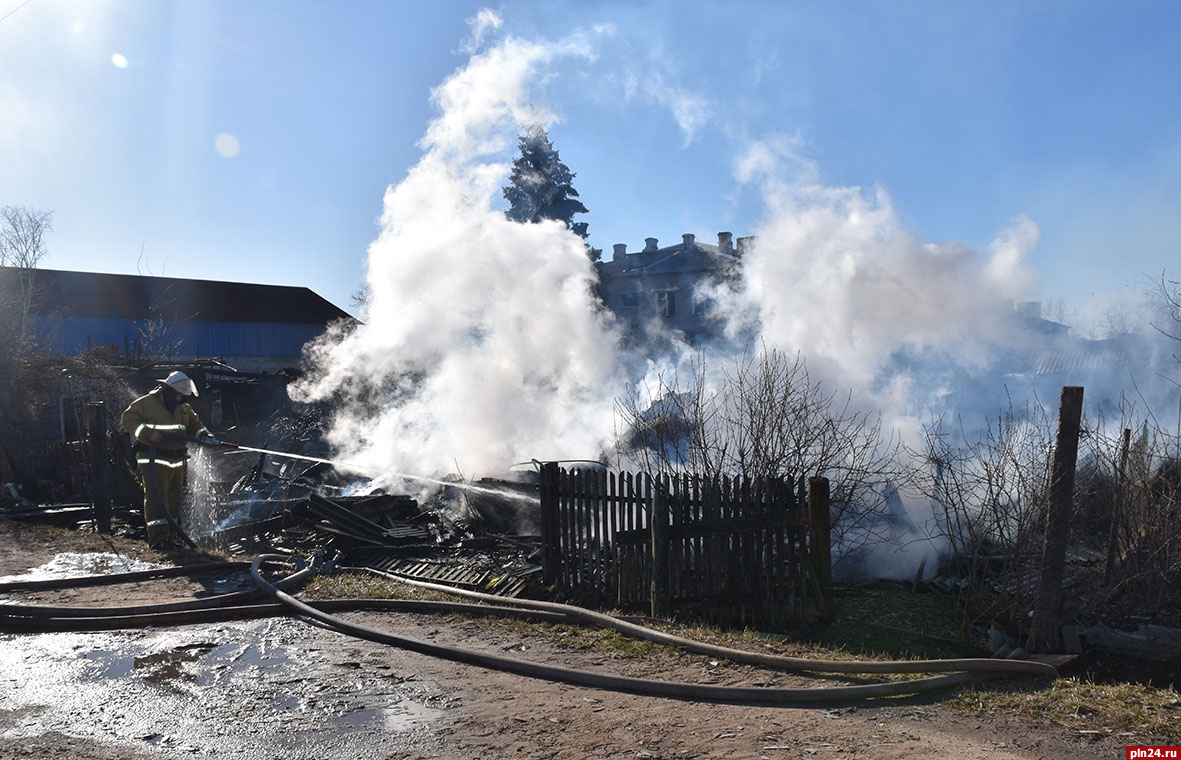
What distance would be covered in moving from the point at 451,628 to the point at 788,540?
3.30 m

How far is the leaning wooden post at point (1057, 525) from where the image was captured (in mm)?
6355

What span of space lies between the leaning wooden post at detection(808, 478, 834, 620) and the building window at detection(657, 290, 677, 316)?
28.5 m

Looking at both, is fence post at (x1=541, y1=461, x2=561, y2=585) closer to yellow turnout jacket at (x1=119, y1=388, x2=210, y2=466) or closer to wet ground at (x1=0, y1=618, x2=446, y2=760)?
wet ground at (x1=0, y1=618, x2=446, y2=760)

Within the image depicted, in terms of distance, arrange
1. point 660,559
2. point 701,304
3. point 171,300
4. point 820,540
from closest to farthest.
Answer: point 660,559 → point 820,540 → point 701,304 → point 171,300

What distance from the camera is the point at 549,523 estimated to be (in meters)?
7.90

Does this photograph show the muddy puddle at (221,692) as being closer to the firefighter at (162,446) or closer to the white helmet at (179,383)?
the firefighter at (162,446)

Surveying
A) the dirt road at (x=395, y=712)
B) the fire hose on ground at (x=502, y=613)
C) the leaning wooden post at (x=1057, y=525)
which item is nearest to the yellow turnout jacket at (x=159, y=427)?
the fire hose on ground at (x=502, y=613)

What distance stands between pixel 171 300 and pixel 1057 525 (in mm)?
44061


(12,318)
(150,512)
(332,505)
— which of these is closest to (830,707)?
(332,505)

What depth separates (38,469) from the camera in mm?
16141

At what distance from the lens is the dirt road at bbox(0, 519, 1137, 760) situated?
3.84 m

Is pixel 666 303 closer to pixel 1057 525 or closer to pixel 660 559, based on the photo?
pixel 660 559

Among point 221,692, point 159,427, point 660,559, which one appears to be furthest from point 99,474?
point 660,559

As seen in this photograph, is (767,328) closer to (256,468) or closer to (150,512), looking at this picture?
(256,468)
